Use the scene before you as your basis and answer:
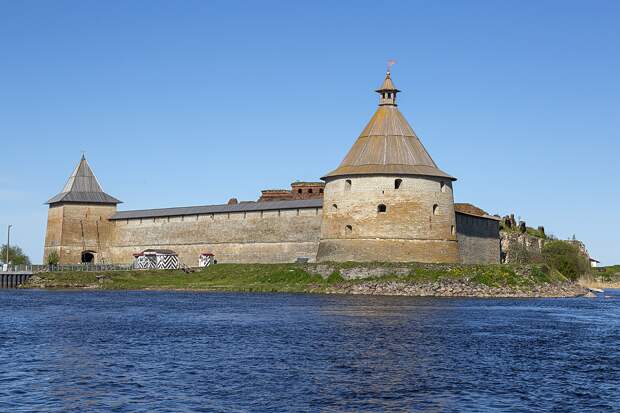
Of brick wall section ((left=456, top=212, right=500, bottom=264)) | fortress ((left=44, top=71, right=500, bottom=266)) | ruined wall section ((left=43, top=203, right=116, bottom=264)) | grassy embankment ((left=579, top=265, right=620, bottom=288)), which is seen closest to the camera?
fortress ((left=44, top=71, right=500, bottom=266))

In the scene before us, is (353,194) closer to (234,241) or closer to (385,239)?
(385,239)

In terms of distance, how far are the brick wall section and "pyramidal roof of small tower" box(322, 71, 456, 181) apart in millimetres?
4094

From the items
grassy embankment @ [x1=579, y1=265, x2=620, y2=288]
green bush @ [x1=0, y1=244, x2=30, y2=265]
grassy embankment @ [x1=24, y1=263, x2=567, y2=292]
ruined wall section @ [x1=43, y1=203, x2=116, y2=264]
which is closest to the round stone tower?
grassy embankment @ [x1=24, y1=263, x2=567, y2=292]

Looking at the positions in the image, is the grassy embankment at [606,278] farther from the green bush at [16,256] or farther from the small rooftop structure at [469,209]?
the green bush at [16,256]

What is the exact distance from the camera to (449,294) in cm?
3681

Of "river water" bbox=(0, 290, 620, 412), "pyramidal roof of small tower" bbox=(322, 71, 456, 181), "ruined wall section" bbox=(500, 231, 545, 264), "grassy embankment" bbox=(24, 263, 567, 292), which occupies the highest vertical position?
"pyramidal roof of small tower" bbox=(322, 71, 456, 181)

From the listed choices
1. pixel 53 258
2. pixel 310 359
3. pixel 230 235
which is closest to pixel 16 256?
pixel 53 258

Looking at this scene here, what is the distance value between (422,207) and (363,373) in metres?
26.5

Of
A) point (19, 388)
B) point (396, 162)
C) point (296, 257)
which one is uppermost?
point (396, 162)

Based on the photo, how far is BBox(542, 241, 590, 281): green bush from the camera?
2156 inches

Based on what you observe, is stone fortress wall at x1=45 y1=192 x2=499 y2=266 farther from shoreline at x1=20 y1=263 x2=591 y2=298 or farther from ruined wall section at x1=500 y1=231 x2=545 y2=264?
ruined wall section at x1=500 y1=231 x2=545 y2=264

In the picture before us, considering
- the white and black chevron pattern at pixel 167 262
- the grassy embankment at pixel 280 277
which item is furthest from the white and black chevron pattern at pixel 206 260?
the grassy embankment at pixel 280 277

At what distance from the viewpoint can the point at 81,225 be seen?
60.0 metres

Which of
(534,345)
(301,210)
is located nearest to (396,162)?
(301,210)
